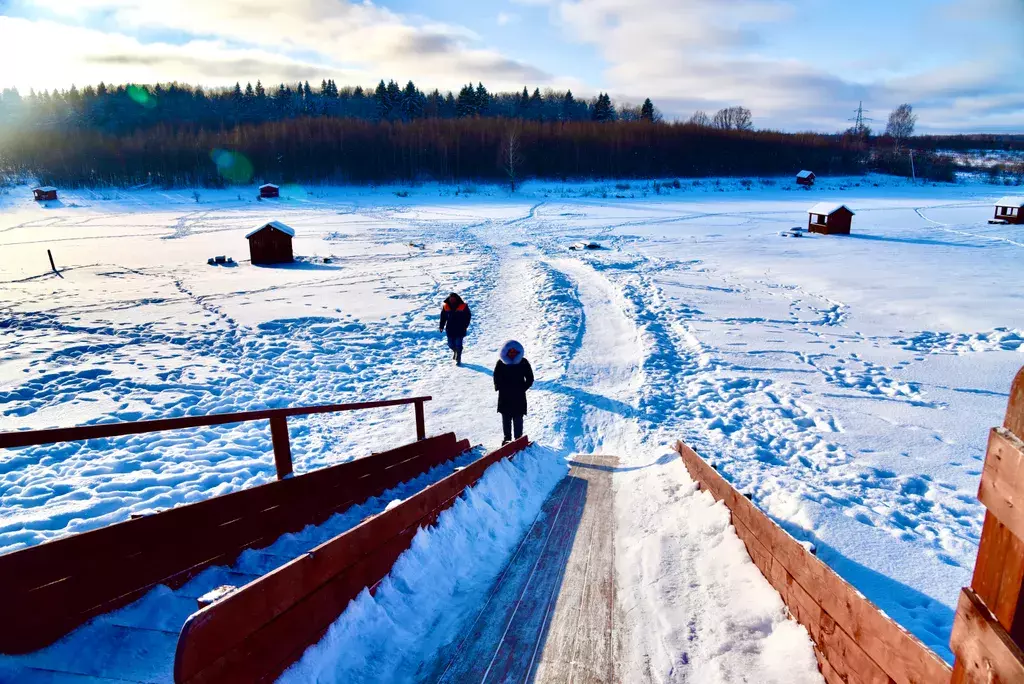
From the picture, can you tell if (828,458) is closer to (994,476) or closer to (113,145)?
(994,476)

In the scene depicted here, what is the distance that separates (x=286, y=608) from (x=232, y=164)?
3241 inches

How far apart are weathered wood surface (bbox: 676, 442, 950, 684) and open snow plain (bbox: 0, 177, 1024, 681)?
1.26 ft

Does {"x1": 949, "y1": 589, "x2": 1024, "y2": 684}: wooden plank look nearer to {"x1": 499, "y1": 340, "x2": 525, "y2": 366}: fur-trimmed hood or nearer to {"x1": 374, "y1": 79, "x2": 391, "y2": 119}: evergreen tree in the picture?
{"x1": 499, "y1": 340, "x2": 525, "y2": 366}: fur-trimmed hood

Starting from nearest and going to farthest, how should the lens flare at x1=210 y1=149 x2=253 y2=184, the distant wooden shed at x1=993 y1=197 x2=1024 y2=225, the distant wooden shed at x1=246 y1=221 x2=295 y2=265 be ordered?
1. the distant wooden shed at x1=246 y1=221 x2=295 y2=265
2. the distant wooden shed at x1=993 y1=197 x2=1024 y2=225
3. the lens flare at x1=210 y1=149 x2=253 y2=184

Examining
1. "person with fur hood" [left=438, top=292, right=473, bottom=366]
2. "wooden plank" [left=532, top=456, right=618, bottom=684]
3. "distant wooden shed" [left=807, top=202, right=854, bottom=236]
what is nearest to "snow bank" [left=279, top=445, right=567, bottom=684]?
"wooden plank" [left=532, top=456, right=618, bottom=684]

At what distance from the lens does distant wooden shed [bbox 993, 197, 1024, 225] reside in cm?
3759

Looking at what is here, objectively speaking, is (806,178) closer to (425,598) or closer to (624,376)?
(624,376)

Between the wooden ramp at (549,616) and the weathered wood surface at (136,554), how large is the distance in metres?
1.63

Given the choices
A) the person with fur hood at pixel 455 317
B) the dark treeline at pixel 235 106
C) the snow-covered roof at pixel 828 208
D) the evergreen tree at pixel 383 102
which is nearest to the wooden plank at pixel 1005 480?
the person with fur hood at pixel 455 317

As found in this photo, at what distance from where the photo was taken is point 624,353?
12.5m

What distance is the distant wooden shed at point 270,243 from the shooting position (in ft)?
81.0

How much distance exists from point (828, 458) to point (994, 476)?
22.1 ft

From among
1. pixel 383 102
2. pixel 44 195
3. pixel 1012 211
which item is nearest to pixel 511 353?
pixel 1012 211

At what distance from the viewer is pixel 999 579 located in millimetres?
1438
